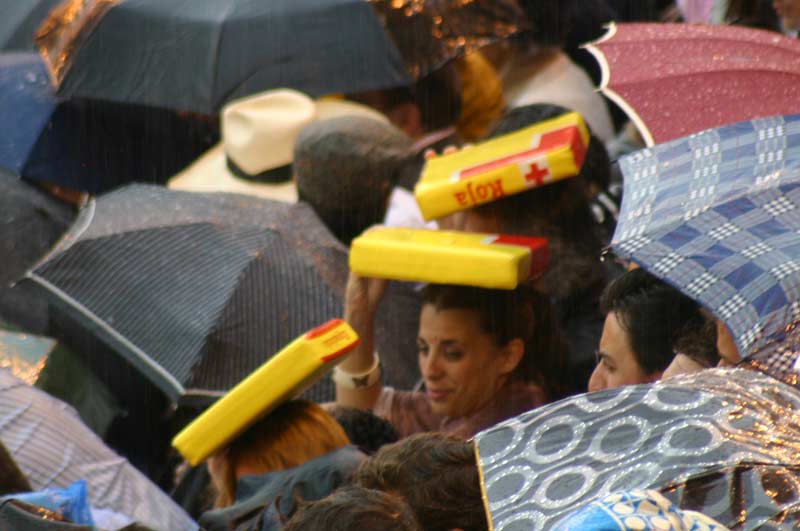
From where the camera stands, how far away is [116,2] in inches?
249

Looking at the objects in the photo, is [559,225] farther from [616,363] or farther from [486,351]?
[616,363]

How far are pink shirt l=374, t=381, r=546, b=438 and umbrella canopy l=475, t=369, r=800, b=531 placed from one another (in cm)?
164

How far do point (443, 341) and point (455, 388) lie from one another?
139 millimetres

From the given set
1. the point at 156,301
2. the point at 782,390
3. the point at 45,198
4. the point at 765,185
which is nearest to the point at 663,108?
the point at 765,185

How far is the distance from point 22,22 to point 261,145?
1889 millimetres

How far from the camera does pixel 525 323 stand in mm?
4559

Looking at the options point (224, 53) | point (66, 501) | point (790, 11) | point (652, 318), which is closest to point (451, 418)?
point (652, 318)

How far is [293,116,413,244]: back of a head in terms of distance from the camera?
5242 mm

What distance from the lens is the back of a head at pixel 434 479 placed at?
329 cm

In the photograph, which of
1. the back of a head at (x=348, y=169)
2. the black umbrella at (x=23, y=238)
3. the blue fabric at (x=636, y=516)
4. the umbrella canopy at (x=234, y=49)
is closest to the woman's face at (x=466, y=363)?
the back of a head at (x=348, y=169)

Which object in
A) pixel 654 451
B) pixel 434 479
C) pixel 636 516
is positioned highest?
pixel 636 516

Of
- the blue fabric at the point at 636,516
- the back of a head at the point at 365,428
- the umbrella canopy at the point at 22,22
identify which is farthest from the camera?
the umbrella canopy at the point at 22,22

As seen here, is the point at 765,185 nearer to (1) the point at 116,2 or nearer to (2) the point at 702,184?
(2) the point at 702,184

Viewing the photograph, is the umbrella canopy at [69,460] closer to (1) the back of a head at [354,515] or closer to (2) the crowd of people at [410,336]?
(2) the crowd of people at [410,336]
